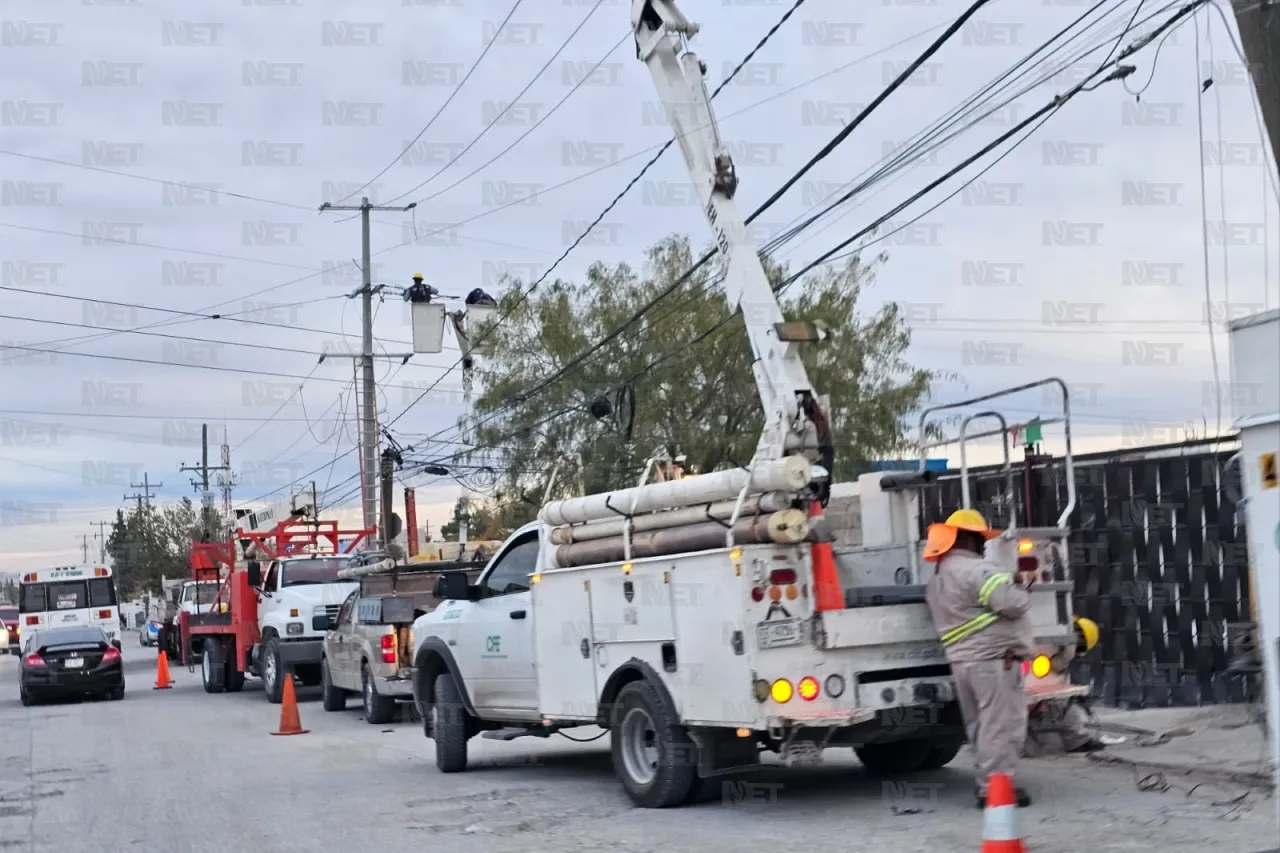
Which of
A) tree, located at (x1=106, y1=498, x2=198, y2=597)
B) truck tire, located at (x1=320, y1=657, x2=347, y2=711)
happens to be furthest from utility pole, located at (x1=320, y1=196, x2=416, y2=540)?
tree, located at (x1=106, y1=498, x2=198, y2=597)

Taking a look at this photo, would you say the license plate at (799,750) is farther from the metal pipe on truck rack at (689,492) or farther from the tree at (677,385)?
the tree at (677,385)

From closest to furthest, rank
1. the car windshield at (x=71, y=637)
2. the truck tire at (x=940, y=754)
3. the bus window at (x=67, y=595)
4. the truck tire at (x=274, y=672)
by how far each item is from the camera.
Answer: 1. the truck tire at (x=940, y=754)
2. the truck tire at (x=274, y=672)
3. the car windshield at (x=71, y=637)
4. the bus window at (x=67, y=595)

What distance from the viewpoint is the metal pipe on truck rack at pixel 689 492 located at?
9.33 metres

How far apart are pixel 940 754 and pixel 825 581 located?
2544mm

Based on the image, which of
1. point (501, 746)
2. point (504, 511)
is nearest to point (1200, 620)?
point (501, 746)

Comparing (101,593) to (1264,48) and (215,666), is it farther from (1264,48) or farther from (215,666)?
(1264,48)

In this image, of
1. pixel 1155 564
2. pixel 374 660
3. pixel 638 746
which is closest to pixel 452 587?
pixel 638 746

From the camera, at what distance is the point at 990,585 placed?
8906mm

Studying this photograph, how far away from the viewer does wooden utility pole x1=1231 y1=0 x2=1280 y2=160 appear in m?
8.41

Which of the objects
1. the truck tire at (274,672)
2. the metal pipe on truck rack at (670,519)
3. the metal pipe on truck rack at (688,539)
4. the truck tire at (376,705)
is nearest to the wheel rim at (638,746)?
the metal pipe on truck rack at (688,539)

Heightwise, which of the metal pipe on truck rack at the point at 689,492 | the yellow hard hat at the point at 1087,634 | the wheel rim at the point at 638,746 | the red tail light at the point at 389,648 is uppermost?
the metal pipe on truck rack at the point at 689,492

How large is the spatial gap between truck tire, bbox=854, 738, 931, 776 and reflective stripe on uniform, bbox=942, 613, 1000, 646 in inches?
80.8

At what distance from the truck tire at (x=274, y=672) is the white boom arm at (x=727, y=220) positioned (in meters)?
13.0

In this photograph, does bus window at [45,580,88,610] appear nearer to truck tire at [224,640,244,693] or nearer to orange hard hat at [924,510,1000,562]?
truck tire at [224,640,244,693]
